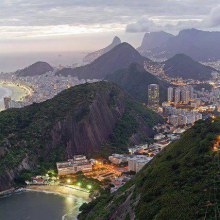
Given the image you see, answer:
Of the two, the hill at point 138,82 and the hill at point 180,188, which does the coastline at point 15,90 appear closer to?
the hill at point 138,82

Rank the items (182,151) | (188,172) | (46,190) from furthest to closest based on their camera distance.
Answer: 1. (46,190)
2. (182,151)
3. (188,172)

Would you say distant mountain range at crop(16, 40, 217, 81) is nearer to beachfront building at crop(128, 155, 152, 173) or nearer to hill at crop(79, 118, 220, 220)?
beachfront building at crop(128, 155, 152, 173)

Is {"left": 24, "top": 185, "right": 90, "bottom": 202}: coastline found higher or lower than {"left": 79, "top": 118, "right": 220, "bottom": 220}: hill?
lower

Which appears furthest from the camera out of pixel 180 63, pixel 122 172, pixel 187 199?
pixel 180 63

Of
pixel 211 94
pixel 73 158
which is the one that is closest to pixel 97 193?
pixel 73 158

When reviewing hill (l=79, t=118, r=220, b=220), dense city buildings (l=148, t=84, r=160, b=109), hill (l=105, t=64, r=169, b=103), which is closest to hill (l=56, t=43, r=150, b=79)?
hill (l=105, t=64, r=169, b=103)

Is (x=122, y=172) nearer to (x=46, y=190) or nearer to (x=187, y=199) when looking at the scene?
(x=46, y=190)
